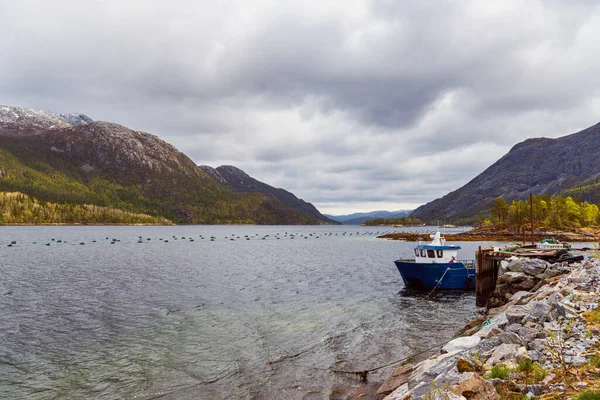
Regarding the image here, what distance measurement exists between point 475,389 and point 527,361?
2.55m

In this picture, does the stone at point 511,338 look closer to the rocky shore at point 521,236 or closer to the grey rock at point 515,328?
the grey rock at point 515,328

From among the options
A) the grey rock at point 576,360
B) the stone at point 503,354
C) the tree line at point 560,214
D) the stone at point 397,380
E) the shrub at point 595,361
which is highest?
the tree line at point 560,214

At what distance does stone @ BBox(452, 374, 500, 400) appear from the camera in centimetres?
901

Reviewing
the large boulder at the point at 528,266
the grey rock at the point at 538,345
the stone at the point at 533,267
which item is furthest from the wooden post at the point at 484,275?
the grey rock at the point at 538,345

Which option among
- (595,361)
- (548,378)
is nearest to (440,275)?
(595,361)

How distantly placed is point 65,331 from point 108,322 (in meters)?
3.23

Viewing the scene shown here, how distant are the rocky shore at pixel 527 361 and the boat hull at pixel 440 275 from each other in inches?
1131

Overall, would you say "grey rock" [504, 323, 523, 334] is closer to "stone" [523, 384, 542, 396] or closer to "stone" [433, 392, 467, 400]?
"stone" [523, 384, 542, 396]

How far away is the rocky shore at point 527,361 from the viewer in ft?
30.0

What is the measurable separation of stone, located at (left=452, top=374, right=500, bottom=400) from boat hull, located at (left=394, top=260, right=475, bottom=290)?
39309mm

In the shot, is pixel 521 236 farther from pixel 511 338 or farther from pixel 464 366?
pixel 464 366

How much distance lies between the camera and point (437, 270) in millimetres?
47219

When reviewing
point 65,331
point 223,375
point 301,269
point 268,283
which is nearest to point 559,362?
point 223,375

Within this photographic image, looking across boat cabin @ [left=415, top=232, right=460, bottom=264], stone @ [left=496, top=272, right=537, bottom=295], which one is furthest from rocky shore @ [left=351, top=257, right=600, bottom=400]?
boat cabin @ [left=415, top=232, right=460, bottom=264]
